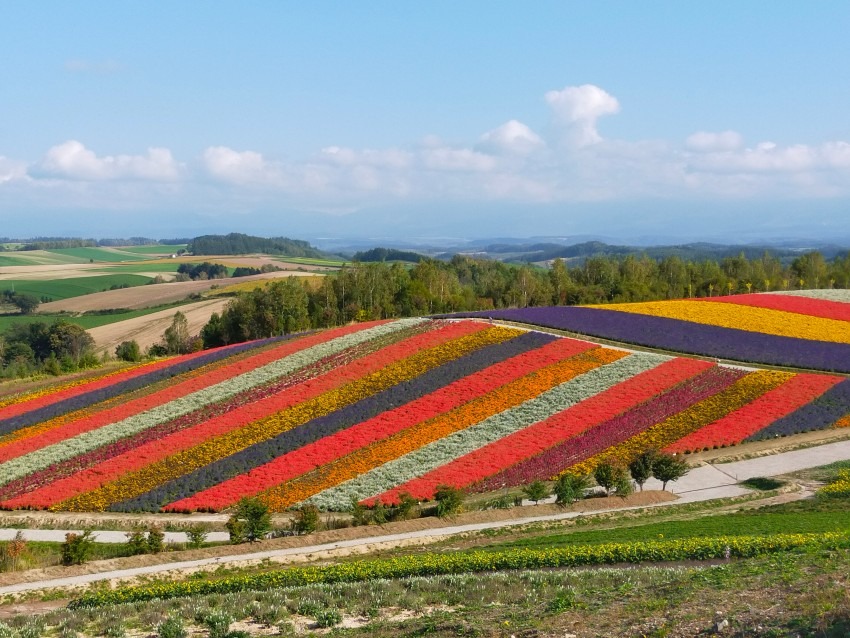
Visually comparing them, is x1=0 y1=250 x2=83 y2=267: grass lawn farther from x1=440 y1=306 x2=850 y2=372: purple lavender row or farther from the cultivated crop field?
x1=440 y1=306 x2=850 y2=372: purple lavender row

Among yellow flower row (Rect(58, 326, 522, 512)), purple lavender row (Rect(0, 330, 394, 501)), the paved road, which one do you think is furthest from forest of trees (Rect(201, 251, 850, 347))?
the paved road

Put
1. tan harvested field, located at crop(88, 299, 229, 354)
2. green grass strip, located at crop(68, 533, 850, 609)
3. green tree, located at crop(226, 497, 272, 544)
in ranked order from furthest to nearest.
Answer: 1. tan harvested field, located at crop(88, 299, 229, 354)
2. green tree, located at crop(226, 497, 272, 544)
3. green grass strip, located at crop(68, 533, 850, 609)

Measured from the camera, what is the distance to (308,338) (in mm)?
47531

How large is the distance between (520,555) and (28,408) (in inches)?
1307

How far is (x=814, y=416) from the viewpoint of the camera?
33.3 m

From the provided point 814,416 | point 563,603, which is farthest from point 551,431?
point 563,603

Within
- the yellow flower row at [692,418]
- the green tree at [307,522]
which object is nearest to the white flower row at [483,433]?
the green tree at [307,522]

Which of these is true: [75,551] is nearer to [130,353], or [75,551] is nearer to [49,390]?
[49,390]

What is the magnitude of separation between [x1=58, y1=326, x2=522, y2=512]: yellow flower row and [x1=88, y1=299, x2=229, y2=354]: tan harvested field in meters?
38.3

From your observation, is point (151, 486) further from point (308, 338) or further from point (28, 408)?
point (308, 338)

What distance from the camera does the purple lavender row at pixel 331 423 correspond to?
2794 centimetres

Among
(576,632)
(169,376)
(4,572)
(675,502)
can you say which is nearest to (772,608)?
(576,632)

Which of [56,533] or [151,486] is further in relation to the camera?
[151,486]

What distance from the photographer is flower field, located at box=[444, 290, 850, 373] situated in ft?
133
